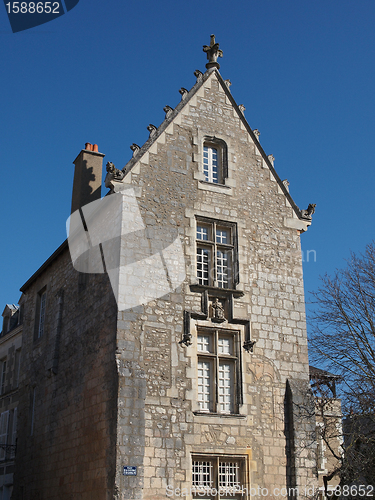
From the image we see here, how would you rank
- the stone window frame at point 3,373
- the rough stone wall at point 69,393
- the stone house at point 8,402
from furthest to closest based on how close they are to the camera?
1. the stone window frame at point 3,373
2. the stone house at point 8,402
3. the rough stone wall at point 69,393

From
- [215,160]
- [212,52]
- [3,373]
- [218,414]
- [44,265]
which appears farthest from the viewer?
[3,373]

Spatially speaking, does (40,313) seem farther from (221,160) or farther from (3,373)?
(221,160)

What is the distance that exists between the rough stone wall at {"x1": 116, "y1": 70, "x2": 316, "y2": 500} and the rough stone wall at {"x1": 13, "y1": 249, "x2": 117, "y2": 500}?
0.54m

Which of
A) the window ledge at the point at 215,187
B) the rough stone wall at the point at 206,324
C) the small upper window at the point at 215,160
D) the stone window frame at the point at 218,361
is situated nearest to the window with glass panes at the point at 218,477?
the rough stone wall at the point at 206,324

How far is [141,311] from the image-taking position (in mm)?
11531

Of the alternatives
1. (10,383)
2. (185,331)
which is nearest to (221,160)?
(185,331)

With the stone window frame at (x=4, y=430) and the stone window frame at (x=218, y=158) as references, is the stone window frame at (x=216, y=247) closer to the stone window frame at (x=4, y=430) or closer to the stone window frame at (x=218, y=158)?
the stone window frame at (x=218, y=158)

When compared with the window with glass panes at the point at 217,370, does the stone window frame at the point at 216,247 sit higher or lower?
higher

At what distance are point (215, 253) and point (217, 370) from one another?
2.61m

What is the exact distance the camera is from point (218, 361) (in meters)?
12.2

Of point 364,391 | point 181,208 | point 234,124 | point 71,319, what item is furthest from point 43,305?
point 364,391

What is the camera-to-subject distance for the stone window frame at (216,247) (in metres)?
12.9

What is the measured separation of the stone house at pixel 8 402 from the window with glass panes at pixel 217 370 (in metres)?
8.27

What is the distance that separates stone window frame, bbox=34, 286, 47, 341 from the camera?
55.4 feet
